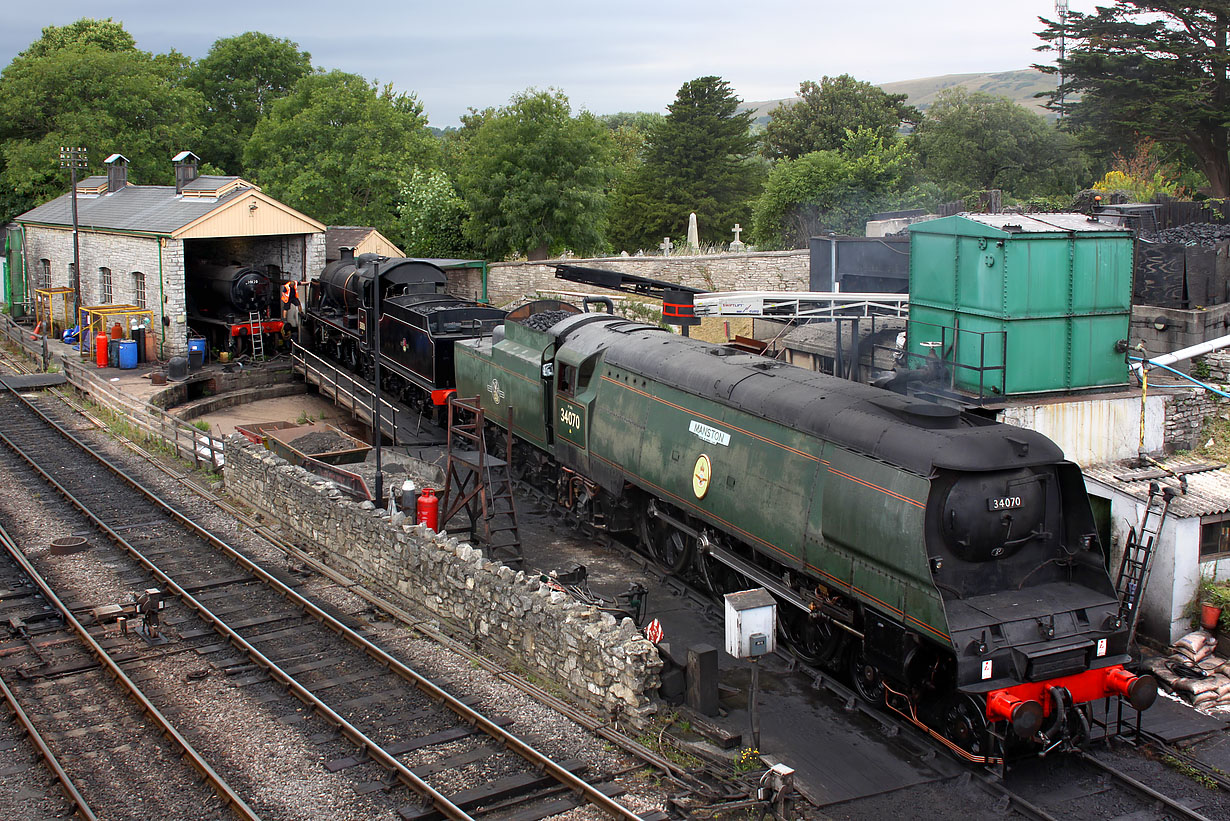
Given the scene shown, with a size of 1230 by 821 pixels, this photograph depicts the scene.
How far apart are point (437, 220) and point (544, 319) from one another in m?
22.6

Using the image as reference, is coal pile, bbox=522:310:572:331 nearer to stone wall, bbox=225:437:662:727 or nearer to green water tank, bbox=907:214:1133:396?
stone wall, bbox=225:437:662:727

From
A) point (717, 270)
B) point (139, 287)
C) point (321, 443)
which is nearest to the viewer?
point (321, 443)

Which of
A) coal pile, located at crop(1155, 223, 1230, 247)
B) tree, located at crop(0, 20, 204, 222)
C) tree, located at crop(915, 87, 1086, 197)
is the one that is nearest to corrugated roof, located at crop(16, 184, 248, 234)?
tree, located at crop(0, 20, 204, 222)

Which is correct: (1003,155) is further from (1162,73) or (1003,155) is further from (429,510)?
(429,510)

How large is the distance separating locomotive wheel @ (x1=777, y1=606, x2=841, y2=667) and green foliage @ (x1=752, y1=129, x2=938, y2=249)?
2967 cm

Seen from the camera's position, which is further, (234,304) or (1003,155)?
(1003,155)

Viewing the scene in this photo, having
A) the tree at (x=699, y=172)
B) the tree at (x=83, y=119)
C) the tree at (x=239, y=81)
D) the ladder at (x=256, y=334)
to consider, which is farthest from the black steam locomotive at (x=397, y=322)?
the tree at (x=239, y=81)

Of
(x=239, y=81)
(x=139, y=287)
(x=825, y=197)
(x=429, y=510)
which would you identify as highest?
(x=239, y=81)

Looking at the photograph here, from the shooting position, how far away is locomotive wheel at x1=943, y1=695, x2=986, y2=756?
10.1 meters

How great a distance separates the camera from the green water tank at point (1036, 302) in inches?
632

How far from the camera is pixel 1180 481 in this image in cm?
1399

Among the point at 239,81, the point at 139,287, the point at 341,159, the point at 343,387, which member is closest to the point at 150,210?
the point at 139,287

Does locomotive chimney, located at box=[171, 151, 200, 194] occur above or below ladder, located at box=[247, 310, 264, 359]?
above

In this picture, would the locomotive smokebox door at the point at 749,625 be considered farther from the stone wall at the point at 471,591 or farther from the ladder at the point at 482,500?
the ladder at the point at 482,500
